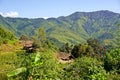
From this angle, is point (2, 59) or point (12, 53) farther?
point (12, 53)

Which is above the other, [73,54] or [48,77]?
[48,77]

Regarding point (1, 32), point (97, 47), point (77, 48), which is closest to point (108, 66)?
point (77, 48)

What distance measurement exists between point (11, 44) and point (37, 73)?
6072cm

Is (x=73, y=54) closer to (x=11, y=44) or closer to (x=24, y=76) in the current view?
(x=11, y=44)

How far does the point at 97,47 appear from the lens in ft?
223

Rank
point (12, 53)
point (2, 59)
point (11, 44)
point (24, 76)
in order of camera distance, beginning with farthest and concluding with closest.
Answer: point (11, 44)
point (12, 53)
point (2, 59)
point (24, 76)

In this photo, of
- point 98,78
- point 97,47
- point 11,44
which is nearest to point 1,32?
point 11,44

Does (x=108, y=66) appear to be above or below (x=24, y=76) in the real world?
below

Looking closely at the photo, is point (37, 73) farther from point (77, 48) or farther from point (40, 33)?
point (40, 33)

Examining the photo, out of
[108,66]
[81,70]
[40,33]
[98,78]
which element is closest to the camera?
[98,78]

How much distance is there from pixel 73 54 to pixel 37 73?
5536 centimetres

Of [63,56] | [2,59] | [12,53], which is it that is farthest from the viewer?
[63,56]

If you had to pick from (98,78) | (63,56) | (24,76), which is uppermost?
(24,76)

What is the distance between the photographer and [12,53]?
58.7m
